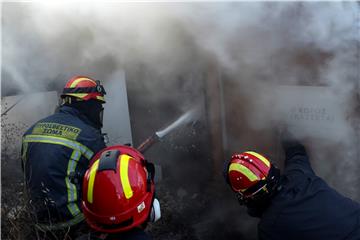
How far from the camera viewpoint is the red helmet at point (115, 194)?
6.16ft

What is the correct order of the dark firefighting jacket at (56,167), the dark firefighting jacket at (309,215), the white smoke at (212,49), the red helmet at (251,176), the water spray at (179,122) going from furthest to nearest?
the water spray at (179,122), the white smoke at (212,49), the dark firefighting jacket at (56,167), the red helmet at (251,176), the dark firefighting jacket at (309,215)

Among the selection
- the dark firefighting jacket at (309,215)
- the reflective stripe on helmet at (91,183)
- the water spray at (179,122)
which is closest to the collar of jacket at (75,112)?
the water spray at (179,122)

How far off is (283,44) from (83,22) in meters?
2.31

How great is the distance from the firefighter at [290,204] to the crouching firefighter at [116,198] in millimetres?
891

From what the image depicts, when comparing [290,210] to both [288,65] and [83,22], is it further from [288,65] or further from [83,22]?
[83,22]

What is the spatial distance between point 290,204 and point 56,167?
1777mm

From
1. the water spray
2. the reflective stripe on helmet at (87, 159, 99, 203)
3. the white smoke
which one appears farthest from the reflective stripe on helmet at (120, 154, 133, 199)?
the water spray

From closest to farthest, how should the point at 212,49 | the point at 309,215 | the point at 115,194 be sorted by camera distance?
the point at 115,194 → the point at 309,215 → the point at 212,49

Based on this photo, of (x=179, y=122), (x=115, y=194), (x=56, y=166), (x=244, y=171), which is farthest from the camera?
(x=179, y=122)

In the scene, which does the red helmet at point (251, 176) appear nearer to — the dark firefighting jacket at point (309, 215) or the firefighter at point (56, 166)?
the dark firefighting jacket at point (309, 215)

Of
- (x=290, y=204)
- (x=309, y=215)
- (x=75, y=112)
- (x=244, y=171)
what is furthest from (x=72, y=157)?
(x=309, y=215)

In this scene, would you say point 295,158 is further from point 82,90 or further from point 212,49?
point 82,90

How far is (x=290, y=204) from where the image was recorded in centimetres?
257

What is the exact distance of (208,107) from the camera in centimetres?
449
